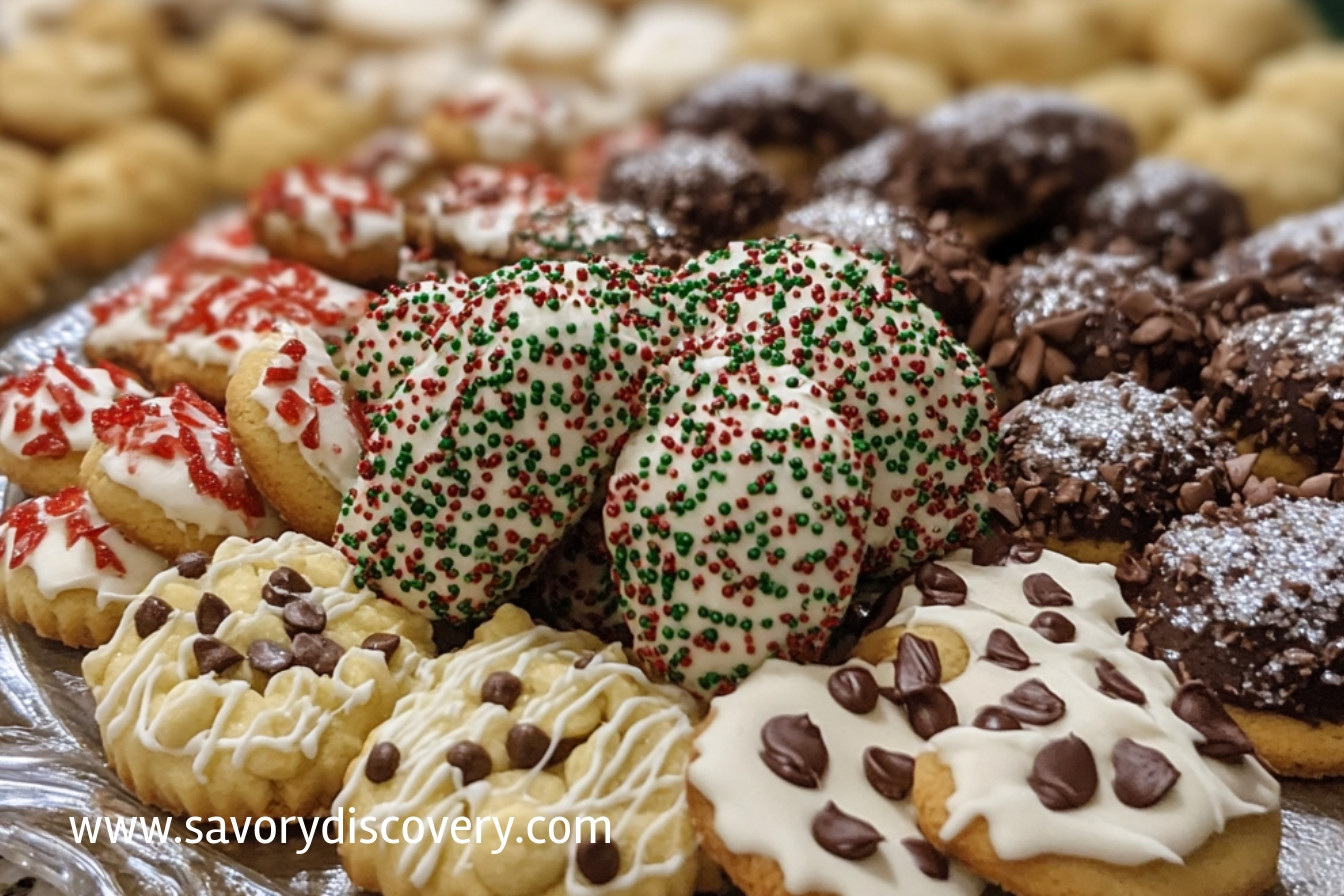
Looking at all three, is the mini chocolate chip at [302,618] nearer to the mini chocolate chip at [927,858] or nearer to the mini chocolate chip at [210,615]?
the mini chocolate chip at [210,615]

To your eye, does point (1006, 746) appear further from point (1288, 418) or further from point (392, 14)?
point (392, 14)

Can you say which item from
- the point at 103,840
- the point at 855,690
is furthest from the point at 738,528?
the point at 103,840

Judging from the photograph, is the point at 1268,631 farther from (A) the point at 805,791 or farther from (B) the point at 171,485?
(B) the point at 171,485

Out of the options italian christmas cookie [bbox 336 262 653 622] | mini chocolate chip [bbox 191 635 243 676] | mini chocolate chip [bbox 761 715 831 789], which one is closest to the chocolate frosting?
mini chocolate chip [bbox 761 715 831 789]

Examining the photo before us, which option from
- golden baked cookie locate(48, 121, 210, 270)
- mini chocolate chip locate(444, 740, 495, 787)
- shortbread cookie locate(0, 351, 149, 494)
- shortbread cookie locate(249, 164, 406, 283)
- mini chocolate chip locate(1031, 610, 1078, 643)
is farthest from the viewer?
golden baked cookie locate(48, 121, 210, 270)

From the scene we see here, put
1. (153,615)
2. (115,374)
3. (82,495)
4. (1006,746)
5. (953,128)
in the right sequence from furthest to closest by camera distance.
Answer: (953,128) → (115,374) → (82,495) → (153,615) → (1006,746)

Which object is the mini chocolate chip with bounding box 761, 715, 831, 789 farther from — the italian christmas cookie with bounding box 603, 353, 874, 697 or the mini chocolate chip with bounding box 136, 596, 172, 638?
the mini chocolate chip with bounding box 136, 596, 172, 638

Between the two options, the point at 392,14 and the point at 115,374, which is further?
the point at 392,14

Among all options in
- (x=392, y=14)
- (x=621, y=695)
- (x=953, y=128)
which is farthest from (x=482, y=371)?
(x=392, y=14)
